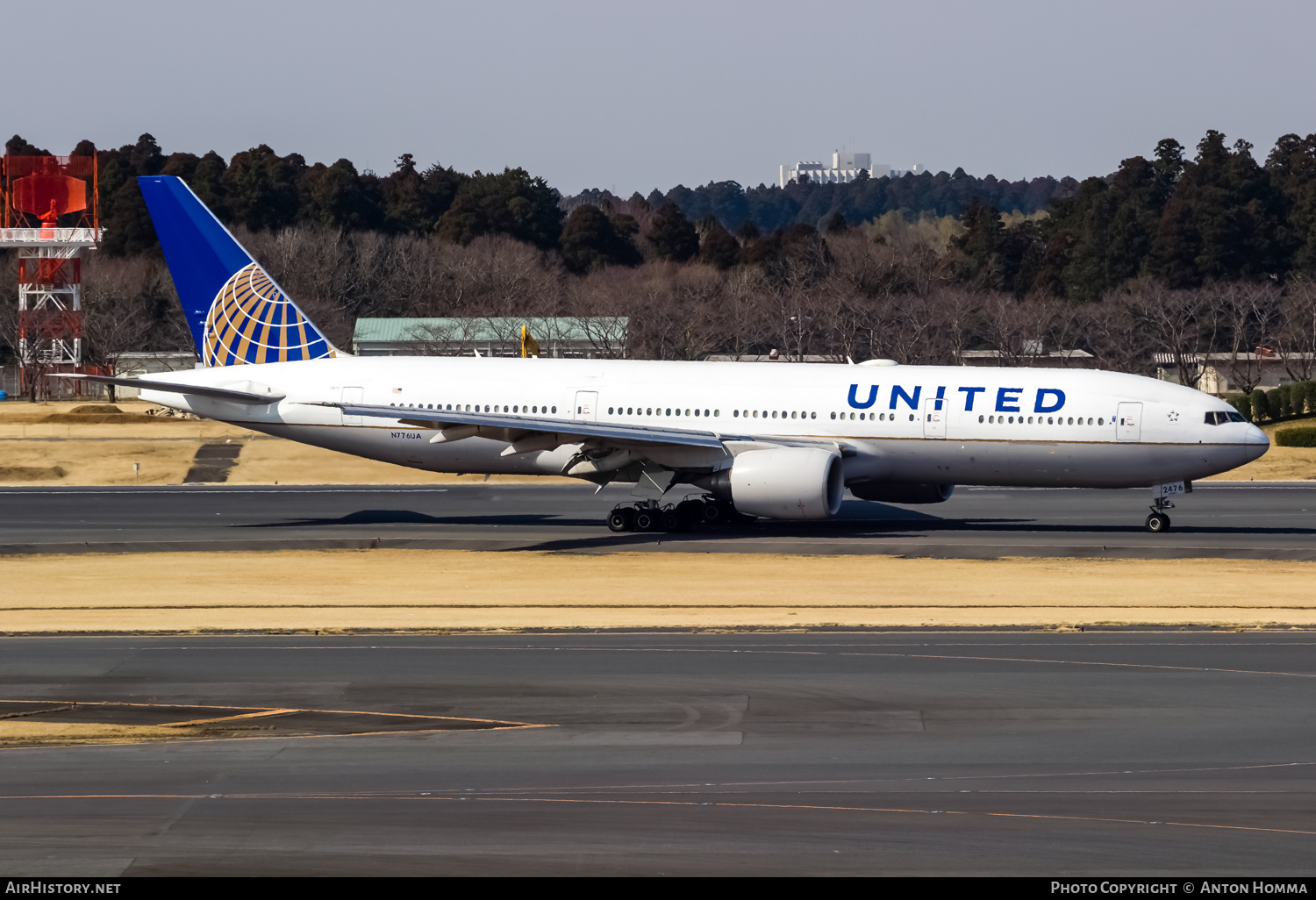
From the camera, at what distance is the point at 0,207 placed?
104938 mm

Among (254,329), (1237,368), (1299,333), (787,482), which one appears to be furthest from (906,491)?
(1299,333)

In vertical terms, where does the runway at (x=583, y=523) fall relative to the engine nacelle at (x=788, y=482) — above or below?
below

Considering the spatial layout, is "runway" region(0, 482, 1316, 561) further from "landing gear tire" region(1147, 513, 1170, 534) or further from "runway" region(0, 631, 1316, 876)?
"runway" region(0, 631, 1316, 876)

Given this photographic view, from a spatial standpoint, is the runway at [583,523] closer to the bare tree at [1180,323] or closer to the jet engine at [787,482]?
the jet engine at [787,482]

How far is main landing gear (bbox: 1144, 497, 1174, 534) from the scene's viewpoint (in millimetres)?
37375

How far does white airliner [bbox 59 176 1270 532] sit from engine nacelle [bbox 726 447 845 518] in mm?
47

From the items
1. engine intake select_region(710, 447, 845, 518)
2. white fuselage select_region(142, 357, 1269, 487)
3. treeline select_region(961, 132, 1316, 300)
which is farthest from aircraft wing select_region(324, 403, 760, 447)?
treeline select_region(961, 132, 1316, 300)

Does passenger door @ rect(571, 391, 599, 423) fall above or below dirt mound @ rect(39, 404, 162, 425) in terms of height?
above

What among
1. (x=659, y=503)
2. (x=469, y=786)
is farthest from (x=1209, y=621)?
(x=659, y=503)

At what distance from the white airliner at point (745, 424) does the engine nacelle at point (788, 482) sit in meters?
0.05

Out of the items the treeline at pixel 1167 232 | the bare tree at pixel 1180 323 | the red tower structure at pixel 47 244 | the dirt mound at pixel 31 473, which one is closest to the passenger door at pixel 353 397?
the dirt mound at pixel 31 473

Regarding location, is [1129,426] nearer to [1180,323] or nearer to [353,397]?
[353,397]

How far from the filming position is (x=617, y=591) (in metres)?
29.2

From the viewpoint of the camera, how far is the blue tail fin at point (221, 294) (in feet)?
138
